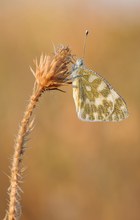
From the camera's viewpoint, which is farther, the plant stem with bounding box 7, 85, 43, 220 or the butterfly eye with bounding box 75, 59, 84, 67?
the butterfly eye with bounding box 75, 59, 84, 67

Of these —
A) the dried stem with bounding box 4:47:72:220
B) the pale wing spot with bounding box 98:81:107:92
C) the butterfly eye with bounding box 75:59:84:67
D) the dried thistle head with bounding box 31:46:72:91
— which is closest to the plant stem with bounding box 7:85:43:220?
the dried stem with bounding box 4:47:72:220

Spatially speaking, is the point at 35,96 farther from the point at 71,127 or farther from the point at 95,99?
the point at 71,127

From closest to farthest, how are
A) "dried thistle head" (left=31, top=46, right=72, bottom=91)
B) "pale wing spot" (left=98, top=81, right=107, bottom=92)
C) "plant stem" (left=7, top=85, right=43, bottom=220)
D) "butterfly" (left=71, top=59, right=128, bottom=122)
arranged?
"plant stem" (left=7, top=85, right=43, bottom=220) → "dried thistle head" (left=31, top=46, right=72, bottom=91) → "butterfly" (left=71, top=59, right=128, bottom=122) → "pale wing spot" (left=98, top=81, right=107, bottom=92)

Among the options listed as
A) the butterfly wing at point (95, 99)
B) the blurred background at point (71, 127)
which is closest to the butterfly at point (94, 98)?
the butterfly wing at point (95, 99)

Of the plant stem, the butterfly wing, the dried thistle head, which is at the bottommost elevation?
the plant stem

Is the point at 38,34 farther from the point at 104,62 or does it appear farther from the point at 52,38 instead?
the point at 104,62

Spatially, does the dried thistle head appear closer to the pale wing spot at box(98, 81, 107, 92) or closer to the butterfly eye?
the butterfly eye

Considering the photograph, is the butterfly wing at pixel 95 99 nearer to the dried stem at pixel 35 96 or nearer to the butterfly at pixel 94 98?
the butterfly at pixel 94 98
